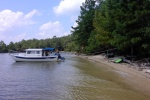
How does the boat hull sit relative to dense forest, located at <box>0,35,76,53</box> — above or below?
below

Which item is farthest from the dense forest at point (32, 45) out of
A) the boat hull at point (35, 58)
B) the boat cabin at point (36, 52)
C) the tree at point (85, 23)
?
the boat hull at point (35, 58)

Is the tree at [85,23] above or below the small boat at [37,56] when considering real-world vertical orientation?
above

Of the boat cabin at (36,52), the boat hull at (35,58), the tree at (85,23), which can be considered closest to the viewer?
the boat hull at (35,58)

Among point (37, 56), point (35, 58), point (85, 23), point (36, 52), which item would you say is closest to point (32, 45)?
point (85, 23)

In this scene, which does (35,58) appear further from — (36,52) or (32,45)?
(32,45)

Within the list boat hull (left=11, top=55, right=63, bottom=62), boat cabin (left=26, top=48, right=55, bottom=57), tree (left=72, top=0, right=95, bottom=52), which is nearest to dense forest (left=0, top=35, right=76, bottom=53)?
tree (left=72, top=0, right=95, bottom=52)

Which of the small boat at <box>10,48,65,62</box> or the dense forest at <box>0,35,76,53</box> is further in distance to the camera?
the dense forest at <box>0,35,76,53</box>

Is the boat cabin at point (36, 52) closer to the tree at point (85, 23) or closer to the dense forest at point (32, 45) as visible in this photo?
the tree at point (85, 23)

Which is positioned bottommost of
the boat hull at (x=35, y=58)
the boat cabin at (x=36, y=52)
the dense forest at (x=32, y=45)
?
the boat hull at (x=35, y=58)

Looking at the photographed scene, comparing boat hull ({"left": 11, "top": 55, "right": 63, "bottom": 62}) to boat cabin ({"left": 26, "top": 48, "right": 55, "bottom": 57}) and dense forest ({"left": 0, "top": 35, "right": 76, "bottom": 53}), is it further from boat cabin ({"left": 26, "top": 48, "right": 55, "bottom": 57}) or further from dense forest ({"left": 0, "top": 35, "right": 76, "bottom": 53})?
dense forest ({"left": 0, "top": 35, "right": 76, "bottom": 53})

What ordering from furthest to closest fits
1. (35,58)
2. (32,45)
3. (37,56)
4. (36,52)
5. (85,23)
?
(32,45), (85,23), (36,52), (37,56), (35,58)

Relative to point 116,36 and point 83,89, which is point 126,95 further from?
point 116,36

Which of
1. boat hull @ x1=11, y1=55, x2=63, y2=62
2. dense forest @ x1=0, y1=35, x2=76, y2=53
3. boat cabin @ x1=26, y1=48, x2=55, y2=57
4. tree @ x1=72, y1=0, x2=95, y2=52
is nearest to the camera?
boat hull @ x1=11, y1=55, x2=63, y2=62

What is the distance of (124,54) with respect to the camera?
4434cm
